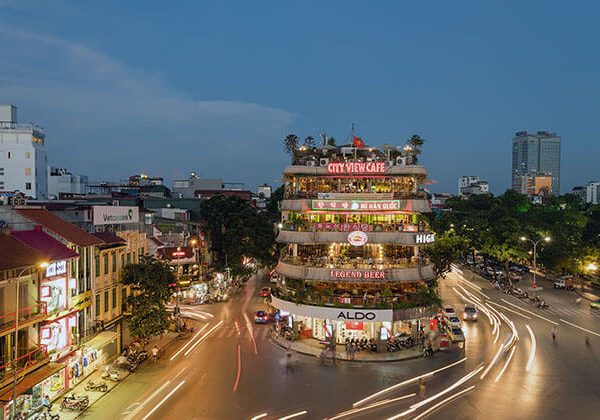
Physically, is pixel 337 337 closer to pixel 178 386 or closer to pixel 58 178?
pixel 178 386

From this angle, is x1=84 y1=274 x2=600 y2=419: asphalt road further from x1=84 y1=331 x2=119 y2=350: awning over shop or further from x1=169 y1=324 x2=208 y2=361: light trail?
x1=84 y1=331 x2=119 y2=350: awning over shop

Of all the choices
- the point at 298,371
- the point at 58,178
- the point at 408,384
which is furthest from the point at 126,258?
the point at 58,178

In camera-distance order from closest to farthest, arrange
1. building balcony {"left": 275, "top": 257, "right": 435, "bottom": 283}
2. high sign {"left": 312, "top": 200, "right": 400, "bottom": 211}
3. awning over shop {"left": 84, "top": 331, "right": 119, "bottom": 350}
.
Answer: awning over shop {"left": 84, "top": 331, "right": 119, "bottom": 350}, building balcony {"left": 275, "top": 257, "right": 435, "bottom": 283}, high sign {"left": 312, "top": 200, "right": 400, "bottom": 211}

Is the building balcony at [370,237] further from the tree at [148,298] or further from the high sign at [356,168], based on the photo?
the tree at [148,298]

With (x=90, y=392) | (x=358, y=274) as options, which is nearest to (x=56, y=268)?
(x=90, y=392)

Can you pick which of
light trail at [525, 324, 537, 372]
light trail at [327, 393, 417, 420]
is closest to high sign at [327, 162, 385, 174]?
light trail at [525, 324, 537, 372]

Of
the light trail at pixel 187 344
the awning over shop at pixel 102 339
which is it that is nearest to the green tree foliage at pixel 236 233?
the light trail at pixel 187 344

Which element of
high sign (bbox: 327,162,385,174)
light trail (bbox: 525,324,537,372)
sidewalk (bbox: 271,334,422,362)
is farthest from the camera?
high sign (bbox: 327,162,385,174)
